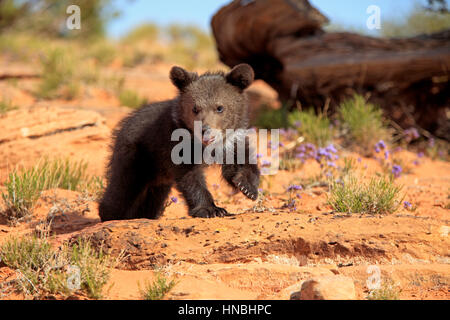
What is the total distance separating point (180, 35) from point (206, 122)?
69.1ft

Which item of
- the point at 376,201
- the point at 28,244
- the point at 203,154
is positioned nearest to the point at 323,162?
the point at 376,201

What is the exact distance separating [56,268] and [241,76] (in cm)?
261

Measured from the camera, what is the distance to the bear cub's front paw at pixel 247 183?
16.1 ft

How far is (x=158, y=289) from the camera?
3430 mm

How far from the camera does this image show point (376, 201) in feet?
15.9

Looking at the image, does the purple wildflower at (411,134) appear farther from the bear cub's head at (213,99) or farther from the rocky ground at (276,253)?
the bear cub's head at (213,99)

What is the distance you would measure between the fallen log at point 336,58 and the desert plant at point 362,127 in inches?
23.9

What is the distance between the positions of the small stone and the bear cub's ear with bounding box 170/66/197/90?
8.67 ft

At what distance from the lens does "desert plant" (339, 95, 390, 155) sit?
25.9 feet

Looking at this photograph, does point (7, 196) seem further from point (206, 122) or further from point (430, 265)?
point (430, 265)

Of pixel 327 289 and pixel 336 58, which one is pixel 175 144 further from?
pixel 336 58

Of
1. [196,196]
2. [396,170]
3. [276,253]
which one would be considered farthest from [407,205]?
[196,196]

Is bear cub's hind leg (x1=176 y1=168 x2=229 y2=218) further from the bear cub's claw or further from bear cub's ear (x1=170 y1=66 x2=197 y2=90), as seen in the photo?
bear cub's ear (x1=170 y1=66 x2=197 y2=90)

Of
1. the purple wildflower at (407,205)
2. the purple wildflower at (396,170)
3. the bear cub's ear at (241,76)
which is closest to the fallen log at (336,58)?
the purple wildflower at (396,170)
